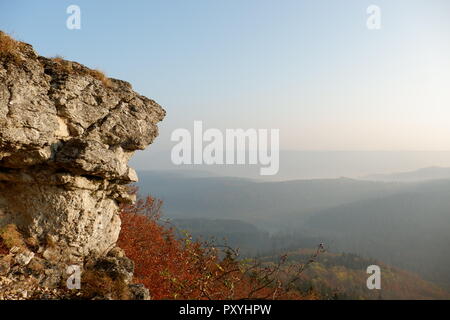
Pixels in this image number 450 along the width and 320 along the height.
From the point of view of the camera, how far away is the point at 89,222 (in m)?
14.1

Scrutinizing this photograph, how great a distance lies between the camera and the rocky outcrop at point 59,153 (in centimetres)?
1200

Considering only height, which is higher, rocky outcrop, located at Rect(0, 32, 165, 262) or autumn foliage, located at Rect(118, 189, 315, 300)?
rocky outcrop, located at Rect(0, 32, 165, 262)

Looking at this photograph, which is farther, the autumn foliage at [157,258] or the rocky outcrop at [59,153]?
the autumn foliage at [157,258]

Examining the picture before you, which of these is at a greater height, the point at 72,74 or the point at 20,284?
the point at 72,74

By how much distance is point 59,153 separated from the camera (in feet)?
42.4

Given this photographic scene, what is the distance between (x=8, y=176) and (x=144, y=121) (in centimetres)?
648

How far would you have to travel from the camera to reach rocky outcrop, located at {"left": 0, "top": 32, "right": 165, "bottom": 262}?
1200cm

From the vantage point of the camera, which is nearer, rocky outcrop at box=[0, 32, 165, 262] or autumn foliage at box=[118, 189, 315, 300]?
rocky outcrop at box=[0, 32, 165, 262]

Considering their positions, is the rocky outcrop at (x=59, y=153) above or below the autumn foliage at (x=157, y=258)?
above

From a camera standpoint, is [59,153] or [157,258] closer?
[59,153]

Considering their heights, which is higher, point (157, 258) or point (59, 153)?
point (59, 153)
